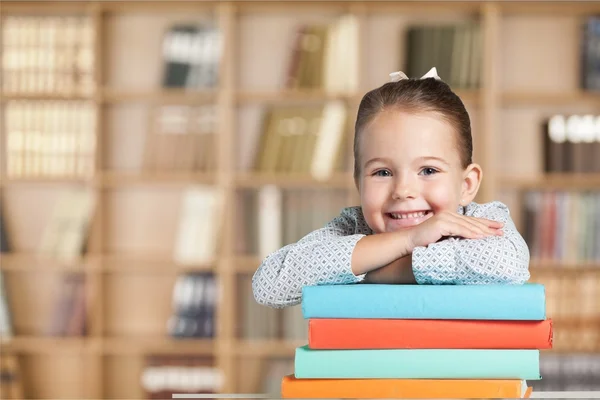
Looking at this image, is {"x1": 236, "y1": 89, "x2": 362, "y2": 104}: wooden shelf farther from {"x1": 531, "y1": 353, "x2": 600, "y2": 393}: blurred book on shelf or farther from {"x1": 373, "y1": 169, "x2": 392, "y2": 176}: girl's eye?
{"x1": 373, "y1": 169, "x2": 392, "y2": 176}: girl's eye

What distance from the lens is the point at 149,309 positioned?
15.5 feet

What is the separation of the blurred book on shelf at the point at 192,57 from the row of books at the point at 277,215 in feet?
1.91

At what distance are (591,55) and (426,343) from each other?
150 inches

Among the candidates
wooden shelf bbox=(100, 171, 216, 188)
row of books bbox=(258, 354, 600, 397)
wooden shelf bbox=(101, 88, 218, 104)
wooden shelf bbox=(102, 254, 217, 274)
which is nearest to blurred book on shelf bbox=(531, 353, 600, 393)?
row of books bbox=(258, 354, 600, 397)

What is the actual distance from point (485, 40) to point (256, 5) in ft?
3.62

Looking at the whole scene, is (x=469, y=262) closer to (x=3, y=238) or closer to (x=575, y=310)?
(x=575, y=310)

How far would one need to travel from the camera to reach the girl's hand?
105 centimetres

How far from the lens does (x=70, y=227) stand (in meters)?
4.48

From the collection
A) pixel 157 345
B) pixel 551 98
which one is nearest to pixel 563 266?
pixel 551 98

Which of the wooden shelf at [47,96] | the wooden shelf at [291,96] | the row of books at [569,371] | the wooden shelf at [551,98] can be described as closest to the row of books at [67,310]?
the wooden shelf at [47,96]

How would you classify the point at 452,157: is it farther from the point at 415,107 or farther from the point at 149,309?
the point at 149,309

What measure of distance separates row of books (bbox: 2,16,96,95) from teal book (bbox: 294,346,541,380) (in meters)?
3.71

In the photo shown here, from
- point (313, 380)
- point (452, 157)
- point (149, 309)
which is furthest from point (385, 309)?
point (149, 309)

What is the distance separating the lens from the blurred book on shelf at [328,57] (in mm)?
4324
